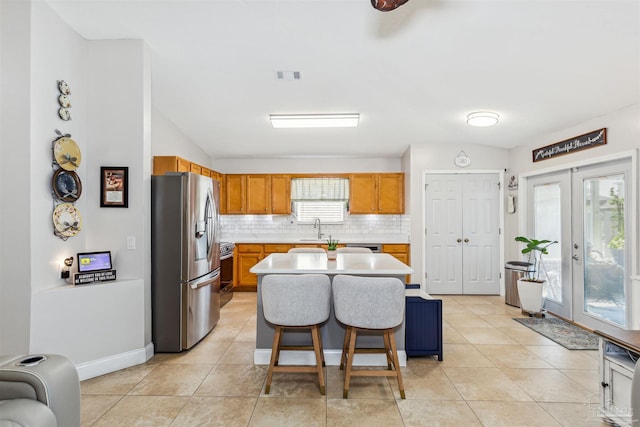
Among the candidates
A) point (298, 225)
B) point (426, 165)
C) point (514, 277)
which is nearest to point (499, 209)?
point (514, 277)

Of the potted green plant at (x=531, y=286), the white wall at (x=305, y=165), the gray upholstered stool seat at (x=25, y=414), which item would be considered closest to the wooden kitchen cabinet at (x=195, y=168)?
the white wall at (x=305, y=165)

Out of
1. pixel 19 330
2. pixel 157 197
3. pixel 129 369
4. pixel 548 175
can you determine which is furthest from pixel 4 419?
pixel 548 175

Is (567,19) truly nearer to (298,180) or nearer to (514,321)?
(514,321)

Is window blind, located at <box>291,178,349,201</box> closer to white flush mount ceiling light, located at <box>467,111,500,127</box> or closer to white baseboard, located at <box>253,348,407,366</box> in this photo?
white flush mount ceiling light, located at <box>467,111,500,127</box>

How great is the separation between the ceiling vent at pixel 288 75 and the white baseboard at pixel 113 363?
117 inches

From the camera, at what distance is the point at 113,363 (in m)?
2.75

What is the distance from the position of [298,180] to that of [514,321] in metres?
4.14

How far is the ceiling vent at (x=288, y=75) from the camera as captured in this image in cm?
338

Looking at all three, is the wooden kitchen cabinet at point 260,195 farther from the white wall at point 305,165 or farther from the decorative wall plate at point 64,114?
the decorative wall plate at point 64,114

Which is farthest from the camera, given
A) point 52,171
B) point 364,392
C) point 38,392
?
point 52,171

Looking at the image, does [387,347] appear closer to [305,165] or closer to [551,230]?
[551,230]

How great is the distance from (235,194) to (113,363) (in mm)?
3846

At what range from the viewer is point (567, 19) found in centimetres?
239

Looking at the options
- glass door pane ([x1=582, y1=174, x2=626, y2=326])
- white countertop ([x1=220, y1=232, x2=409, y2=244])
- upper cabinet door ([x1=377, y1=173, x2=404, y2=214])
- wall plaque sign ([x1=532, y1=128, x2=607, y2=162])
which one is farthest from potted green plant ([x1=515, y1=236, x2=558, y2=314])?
upper cabinet door ([x1=377, y1=173, x2=404, y2=214])
